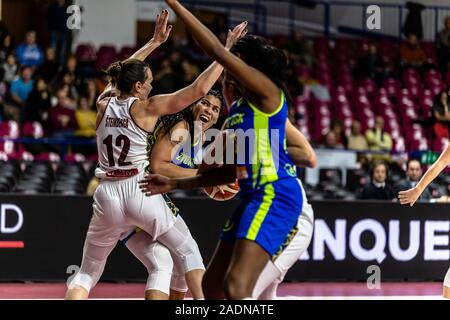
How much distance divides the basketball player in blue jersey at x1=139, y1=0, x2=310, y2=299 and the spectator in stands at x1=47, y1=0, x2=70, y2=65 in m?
12.0

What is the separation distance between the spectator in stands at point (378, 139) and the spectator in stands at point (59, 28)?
533 centimetres

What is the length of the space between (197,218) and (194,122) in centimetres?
442

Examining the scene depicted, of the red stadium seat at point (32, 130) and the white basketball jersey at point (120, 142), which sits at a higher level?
the white basketball jersey at point (120, 142)

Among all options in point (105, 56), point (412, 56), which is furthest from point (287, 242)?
point (412, 56)

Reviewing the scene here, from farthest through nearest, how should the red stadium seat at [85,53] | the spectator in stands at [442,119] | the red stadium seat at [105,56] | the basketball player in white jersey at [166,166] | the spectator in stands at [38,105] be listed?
the red stadium seat at [105,56] < the red stadium seat at [85,53] < the spectator in stands at [442,119] < the spectator in stands at [38,105] < the basketball player in white jersey at [166,166]

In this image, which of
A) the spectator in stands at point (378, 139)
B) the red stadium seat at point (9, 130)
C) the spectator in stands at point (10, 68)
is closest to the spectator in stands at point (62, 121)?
the red stadium seat at point (9, 130)

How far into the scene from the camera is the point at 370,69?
20.0m

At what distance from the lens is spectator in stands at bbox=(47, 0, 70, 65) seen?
1714 cm

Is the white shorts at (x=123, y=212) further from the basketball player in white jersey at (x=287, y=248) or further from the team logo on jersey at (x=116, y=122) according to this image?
the basketball player in white jersey at (x=287, y=248)

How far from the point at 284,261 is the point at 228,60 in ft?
3.70

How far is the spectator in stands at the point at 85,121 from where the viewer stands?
1420cm

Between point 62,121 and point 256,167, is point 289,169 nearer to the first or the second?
point 256,167

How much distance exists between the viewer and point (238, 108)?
548 centimetres
